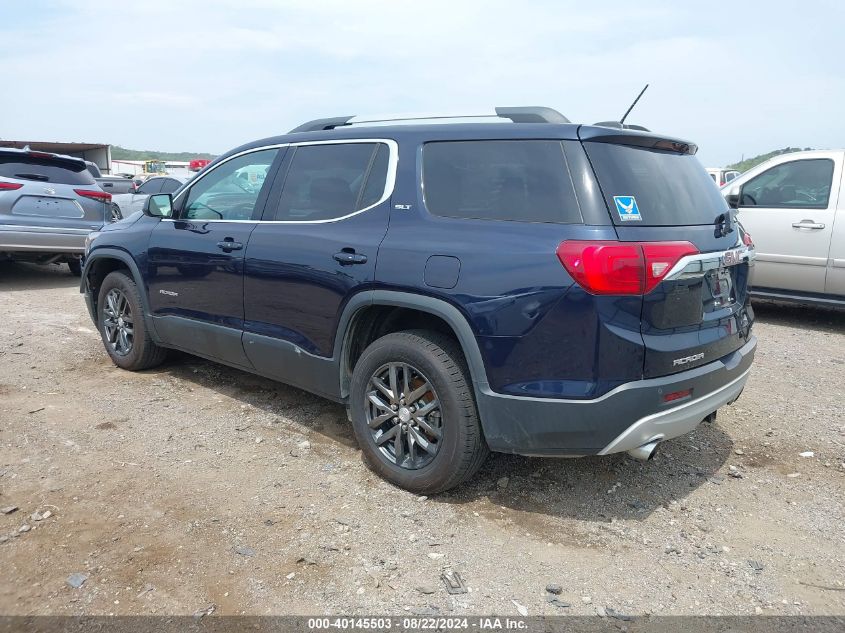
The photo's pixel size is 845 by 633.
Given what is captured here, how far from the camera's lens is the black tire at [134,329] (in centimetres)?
499

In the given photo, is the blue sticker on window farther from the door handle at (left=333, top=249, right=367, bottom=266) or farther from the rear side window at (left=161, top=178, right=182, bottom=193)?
the rear side window at (left=161, top=178, right=182, bottom=193)

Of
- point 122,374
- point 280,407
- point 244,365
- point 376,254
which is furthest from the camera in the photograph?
point 122,374

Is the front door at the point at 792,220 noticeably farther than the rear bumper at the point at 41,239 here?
No

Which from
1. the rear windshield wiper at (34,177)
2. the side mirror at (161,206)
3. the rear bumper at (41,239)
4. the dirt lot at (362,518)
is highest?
the rear windshield wiper at (34,177)

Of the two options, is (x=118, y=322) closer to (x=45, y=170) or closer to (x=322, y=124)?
(x=322, y=124)

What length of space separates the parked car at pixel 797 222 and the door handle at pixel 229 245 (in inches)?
201

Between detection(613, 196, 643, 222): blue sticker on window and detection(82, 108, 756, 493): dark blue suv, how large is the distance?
0.05 feet

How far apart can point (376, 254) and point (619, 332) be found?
125cm

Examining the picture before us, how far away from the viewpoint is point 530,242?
288cm

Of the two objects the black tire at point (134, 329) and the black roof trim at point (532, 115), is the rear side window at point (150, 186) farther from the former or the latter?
the black roof trim at point (532, 115)

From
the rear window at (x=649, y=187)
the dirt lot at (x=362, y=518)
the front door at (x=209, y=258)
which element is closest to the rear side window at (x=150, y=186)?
the front door at (x=209, y=258)

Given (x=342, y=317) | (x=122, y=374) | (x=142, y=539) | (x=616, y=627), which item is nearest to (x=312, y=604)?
(x=142, y=539)

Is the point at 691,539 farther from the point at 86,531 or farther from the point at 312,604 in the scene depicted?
the point at 86,531

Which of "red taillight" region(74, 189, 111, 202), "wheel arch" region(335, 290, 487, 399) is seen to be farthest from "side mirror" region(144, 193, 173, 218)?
"red taillight" region(74, 189, 111, 202)
